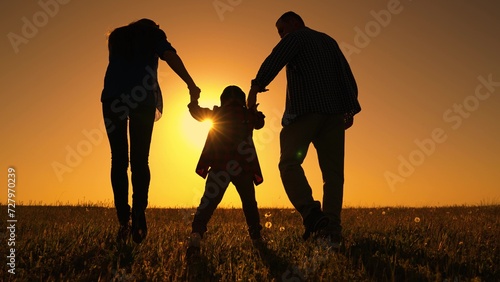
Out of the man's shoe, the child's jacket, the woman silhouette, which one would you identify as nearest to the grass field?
the man's shoe

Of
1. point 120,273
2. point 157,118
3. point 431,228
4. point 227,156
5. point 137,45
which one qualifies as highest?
point 137,45

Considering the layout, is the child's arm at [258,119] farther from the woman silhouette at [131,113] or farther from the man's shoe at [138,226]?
the man's shoe at [138,226]

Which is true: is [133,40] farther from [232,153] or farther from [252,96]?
[232,153]

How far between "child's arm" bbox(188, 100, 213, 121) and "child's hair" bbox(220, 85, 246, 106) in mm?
236

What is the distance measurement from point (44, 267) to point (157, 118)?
246 centimetres

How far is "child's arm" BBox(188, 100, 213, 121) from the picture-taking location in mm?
6066

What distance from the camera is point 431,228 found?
7.01 meters

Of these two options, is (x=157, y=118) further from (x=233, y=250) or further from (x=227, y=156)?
(x=233, y=250)

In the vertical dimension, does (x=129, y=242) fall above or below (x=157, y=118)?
below

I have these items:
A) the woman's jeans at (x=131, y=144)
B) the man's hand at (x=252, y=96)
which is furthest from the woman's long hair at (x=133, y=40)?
the man's hand at (x=252, y=96)

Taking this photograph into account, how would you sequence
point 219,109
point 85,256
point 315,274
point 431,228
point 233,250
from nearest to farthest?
point 315,274 → point 85,256 → point 233,250 → point 219,109 → point 431,228

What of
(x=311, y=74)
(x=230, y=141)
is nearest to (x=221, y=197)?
(x=230, y=141)

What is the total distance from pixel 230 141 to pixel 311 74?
1260mm

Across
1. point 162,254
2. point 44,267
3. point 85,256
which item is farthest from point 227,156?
point 44,267
